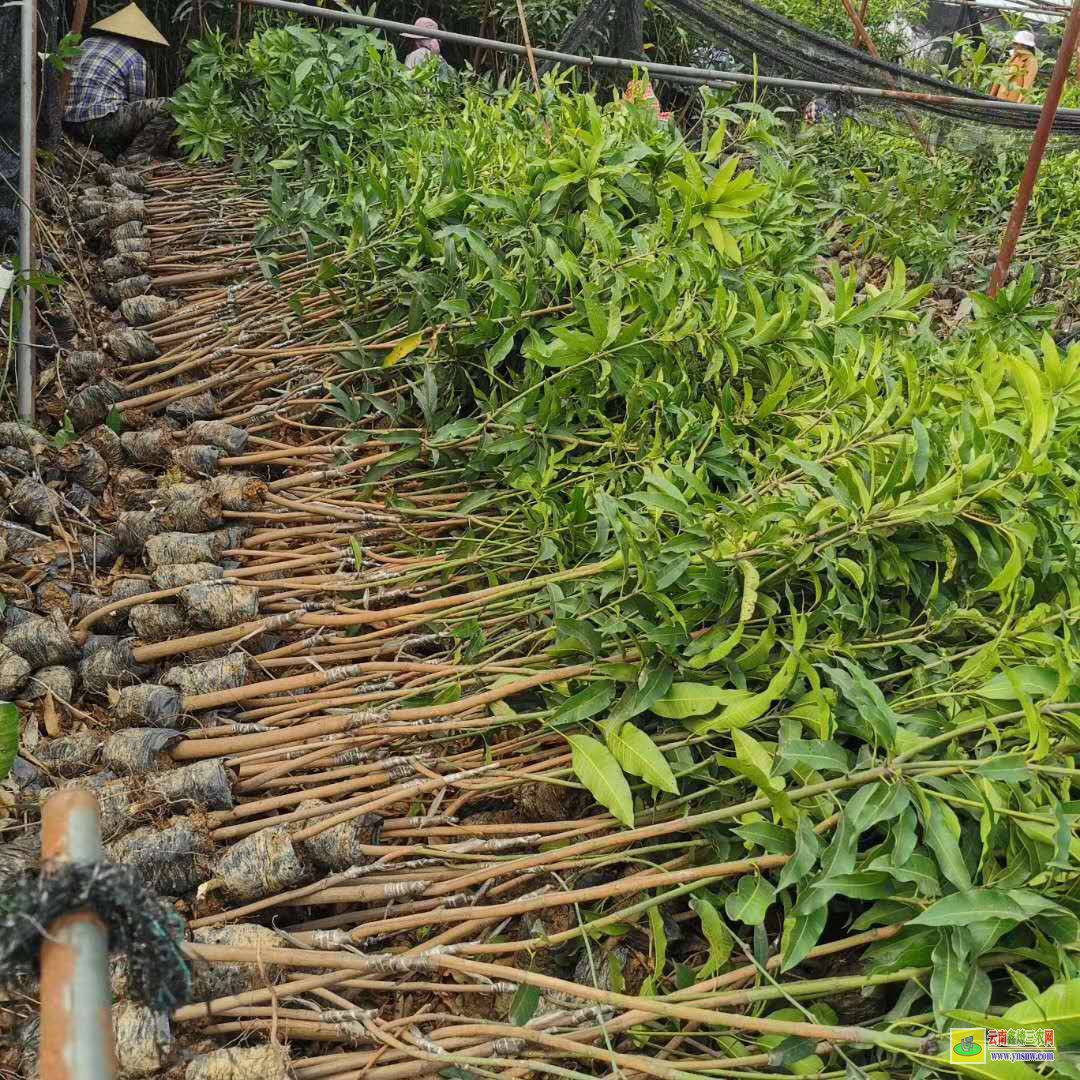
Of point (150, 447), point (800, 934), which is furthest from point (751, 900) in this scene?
point (150, 447)

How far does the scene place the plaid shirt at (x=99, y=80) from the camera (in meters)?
4.25

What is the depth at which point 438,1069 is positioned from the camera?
1.29 meters

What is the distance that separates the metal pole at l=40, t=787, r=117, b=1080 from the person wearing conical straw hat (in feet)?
14.6

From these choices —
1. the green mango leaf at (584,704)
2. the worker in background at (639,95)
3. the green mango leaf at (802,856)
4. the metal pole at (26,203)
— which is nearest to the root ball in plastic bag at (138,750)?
the green mango leaf at (584,704)

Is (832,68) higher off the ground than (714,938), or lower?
higher

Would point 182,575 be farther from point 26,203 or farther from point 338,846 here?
point 26,203

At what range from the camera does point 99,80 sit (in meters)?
4.27

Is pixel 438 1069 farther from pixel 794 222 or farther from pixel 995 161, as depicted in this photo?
pixel 995 161

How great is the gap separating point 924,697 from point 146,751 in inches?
50.7

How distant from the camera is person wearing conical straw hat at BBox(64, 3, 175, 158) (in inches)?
167

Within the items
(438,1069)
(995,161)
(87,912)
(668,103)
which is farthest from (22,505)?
(668,103)

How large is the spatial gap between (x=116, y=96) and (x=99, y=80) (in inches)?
3.4

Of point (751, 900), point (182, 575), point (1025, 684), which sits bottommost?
point (182, 575)

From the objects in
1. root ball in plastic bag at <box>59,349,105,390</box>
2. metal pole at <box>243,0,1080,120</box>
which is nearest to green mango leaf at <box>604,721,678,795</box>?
root ball in plastic bag at <box>59,349,105,390</box>
